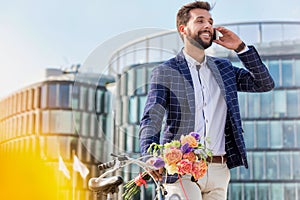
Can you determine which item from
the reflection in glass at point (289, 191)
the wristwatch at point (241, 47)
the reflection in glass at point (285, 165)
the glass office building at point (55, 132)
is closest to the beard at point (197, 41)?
the wristwatch at point (241, 47)

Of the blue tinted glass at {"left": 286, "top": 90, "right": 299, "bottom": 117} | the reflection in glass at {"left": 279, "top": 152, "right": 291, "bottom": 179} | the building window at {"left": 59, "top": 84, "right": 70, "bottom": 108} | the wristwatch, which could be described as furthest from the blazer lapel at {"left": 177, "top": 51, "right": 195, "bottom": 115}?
the building window at {"left": 59, "top": 84, "right": 70, "bottom": 108}

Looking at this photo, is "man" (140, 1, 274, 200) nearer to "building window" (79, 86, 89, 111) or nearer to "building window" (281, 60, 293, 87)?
"building window" (281, 60, 293, 87)

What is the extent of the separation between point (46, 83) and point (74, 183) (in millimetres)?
6089

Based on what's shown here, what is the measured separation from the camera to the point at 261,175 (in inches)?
1133

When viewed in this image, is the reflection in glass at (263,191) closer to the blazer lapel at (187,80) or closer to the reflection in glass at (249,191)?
the reflection in glass at (249,191)

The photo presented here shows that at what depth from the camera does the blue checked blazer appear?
306 cm

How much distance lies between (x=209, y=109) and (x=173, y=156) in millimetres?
423

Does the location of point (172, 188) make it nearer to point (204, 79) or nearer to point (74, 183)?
point (204, 79)

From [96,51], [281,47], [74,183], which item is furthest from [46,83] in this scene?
[96,51]

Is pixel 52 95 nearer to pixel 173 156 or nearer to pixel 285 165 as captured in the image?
pixel 285 165

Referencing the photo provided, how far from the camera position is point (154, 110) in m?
3.06

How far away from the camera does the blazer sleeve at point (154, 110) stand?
297cm

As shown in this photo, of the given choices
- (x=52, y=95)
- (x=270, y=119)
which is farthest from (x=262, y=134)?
(x=52, y=95)

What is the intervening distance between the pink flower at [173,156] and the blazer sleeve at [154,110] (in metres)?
0.16
